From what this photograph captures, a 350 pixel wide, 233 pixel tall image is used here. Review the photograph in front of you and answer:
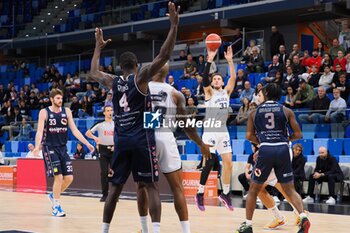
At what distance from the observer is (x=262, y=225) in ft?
29.2

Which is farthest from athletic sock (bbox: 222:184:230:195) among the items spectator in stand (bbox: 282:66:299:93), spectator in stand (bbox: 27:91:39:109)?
spectator in stand (bbox: 27:91:39:109)

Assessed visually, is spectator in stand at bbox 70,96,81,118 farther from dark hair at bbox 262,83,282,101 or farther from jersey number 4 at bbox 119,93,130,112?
jersey number 4 at bbox 119,93,130,112

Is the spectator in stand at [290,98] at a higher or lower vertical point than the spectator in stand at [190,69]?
lower

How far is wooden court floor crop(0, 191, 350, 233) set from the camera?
826 centimetres

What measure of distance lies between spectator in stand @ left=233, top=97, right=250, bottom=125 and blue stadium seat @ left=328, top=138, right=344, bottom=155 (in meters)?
2.36

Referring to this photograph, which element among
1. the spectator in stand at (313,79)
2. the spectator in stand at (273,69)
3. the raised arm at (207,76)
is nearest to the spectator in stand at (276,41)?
the spectator in stand at (273,69)

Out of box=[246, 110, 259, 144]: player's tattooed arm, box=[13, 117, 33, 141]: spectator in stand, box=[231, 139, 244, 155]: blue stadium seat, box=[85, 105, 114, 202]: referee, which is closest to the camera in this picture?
box=[246, 110, 259, 144]: player's tattooed arm

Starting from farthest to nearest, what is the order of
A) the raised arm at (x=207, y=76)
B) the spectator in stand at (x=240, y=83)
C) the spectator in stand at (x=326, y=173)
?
the spectator in stand at (x=240, y=83) < the spectator in stand at (x=326, y=173) < the raised arm at (x=207, y=76)

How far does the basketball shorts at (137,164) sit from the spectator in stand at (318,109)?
9629 millimetres

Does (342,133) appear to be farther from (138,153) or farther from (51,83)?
(51,83)

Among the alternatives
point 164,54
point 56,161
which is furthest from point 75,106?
point 164,54

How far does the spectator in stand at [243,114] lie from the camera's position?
1608 centimetres

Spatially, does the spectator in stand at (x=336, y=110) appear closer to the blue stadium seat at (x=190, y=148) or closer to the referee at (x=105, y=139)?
the blue stadium seat at (x=190, y=148)

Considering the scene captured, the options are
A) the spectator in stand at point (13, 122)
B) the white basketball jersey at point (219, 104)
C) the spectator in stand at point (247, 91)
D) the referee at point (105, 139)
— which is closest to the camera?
the white basketball jersey at point (219, 104)
